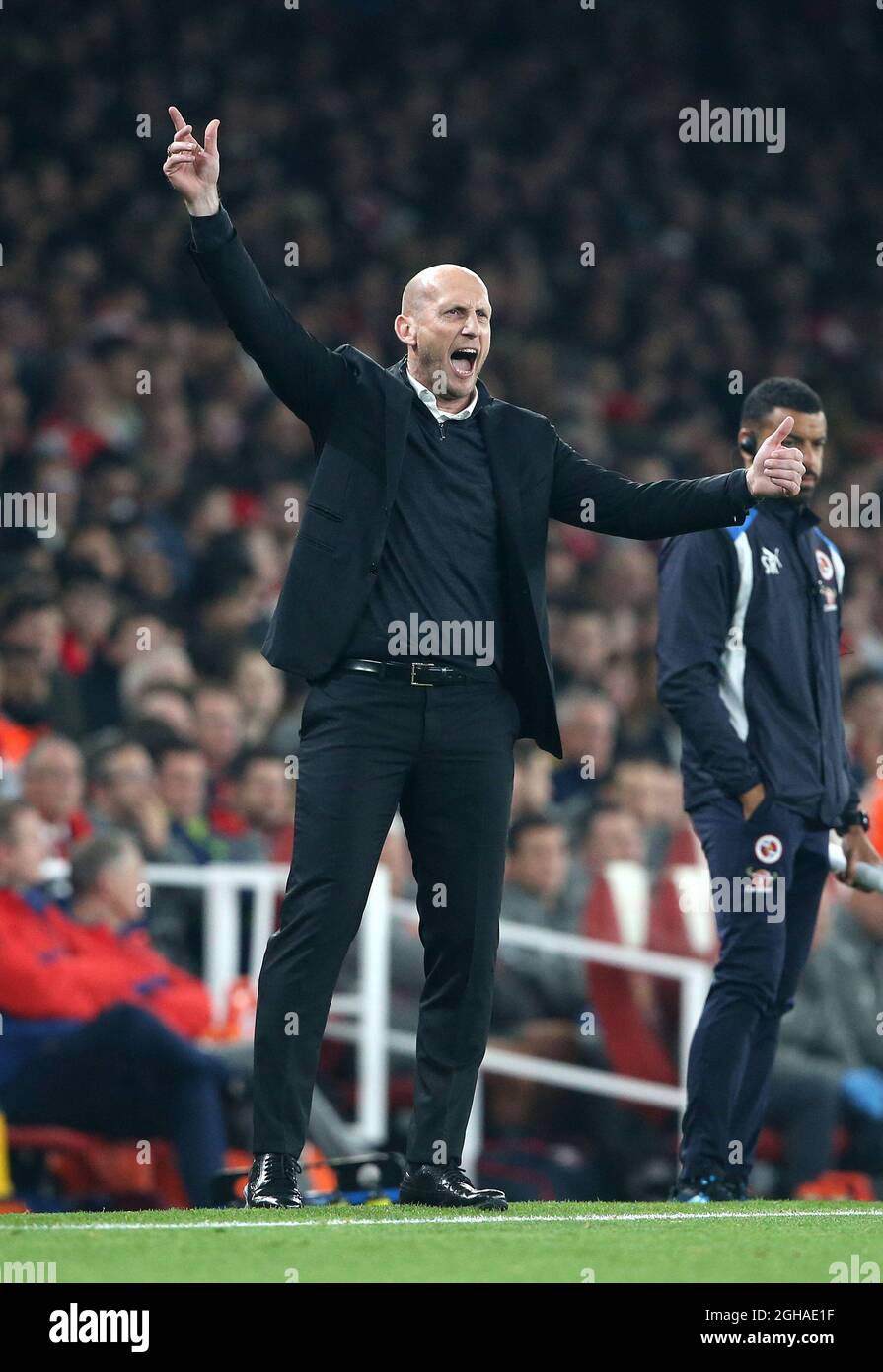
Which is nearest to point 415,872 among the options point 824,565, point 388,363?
point 824,565

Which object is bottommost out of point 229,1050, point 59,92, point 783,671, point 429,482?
point 229,1050

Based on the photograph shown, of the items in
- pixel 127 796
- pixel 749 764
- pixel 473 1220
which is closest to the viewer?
pixel 473 1220

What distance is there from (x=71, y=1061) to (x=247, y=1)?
32.6 feet

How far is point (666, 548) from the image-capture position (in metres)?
6.07

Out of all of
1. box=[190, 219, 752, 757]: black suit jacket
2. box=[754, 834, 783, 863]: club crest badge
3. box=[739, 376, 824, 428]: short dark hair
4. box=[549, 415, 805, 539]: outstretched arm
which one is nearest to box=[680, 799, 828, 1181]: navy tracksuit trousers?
box=[754, 834, 783, 863]: club crest badge

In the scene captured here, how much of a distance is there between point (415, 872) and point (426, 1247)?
1.09 m

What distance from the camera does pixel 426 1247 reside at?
4258 millimetres

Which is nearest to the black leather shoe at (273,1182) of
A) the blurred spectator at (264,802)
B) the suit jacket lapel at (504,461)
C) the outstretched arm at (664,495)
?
the suit jacket lapel at (504,461)

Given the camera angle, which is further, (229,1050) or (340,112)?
(340,112)

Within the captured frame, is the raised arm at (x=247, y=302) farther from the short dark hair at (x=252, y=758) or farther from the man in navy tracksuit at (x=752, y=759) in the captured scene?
the short dark hair at (x=252, y=758)

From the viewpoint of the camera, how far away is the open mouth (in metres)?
5.16

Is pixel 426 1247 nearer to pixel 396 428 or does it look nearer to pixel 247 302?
pixel 396 428
